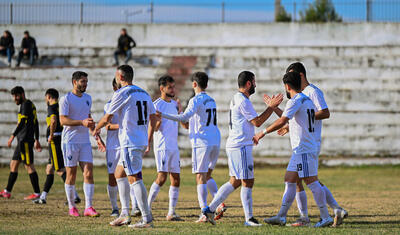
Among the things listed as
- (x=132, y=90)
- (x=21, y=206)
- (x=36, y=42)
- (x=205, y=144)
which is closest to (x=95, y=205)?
(x=21, y=206)

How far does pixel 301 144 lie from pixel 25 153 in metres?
7.73

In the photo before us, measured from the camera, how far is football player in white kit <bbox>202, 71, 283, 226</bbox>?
9852mm

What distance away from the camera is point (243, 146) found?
996cm

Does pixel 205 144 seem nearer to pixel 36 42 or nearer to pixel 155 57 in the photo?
pixel 155 57

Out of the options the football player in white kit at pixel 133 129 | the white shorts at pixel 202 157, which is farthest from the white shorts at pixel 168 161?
the football player in white kit at pixel 133 129

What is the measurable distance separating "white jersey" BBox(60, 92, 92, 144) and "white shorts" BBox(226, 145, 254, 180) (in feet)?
10.8

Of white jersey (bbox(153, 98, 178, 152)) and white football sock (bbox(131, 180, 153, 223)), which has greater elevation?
white jersey (bbox(153, 98, 178, 152))

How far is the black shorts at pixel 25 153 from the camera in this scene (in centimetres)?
1494

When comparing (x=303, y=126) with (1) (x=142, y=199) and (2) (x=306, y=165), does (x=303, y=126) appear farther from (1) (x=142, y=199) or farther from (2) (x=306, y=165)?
(1) (x=142, y=199)

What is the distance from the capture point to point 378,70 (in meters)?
29.2

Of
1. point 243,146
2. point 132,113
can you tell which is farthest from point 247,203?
point 132,113

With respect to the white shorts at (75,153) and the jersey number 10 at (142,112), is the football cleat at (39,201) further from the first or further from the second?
the jersey number 10 at (142,112)

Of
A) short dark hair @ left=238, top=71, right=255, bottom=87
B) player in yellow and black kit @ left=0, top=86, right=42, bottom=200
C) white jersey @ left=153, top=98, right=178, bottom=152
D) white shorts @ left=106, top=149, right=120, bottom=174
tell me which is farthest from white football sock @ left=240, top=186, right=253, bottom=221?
player in yellow and black kit @ left=0, top=86, right=42, bottom=200

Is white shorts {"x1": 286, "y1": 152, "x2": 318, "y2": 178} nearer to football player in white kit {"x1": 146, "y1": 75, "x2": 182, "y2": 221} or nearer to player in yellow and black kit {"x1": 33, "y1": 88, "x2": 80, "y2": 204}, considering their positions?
football player in white kit {"x1": 146, "y1": 75, "x2": 182, "y2": 221}
